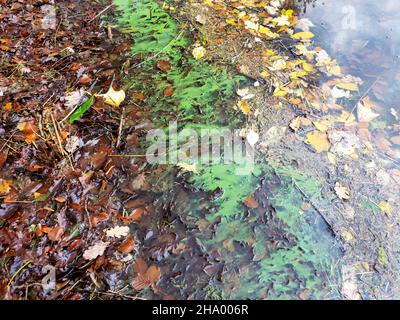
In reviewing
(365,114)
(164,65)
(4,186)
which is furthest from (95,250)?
(365,114)

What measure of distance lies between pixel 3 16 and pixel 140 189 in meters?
2.82

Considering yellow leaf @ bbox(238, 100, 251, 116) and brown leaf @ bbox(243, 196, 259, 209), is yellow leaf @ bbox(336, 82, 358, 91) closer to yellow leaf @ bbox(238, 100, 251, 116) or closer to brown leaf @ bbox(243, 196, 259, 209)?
yellow leaf @ bbox(238, 100, 251, 116)

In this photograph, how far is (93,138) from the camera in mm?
2920

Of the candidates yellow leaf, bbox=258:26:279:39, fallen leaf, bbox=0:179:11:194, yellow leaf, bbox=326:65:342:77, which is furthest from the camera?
yellow leaf, bbox=258:26:279:39

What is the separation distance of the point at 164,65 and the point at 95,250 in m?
1.97

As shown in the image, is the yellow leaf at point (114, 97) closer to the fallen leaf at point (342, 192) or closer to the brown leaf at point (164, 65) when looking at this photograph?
the brown leaf at point (164, 65)

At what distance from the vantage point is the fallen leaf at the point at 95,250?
231cm

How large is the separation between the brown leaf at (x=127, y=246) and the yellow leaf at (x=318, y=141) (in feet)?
5.44

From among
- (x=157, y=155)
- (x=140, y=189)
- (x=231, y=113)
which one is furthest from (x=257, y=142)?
(x=140, y=189)

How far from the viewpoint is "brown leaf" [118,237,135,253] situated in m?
2.37

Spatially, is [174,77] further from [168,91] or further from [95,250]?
[95,250]

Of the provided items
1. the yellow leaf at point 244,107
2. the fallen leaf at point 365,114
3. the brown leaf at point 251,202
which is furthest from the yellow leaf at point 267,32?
the brown leaf at point 251,202

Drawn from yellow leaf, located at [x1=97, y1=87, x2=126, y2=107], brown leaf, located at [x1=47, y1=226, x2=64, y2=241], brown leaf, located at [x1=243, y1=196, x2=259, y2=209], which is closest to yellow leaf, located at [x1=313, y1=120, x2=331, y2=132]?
brown leaf, located at [x1=243, y1=196, x2=259, y2=209]

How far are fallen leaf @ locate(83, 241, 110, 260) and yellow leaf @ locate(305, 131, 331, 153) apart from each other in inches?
71.9
